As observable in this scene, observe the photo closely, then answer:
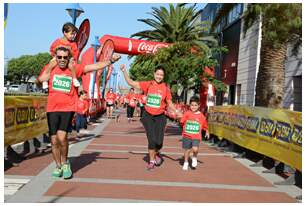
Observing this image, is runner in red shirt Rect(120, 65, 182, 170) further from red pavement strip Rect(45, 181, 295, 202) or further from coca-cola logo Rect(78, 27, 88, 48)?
coca-cola logo Rect(78, 27, 88, 48)

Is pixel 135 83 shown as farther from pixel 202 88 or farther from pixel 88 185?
pixel 202 88

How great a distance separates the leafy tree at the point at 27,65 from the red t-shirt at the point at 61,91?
347 feet

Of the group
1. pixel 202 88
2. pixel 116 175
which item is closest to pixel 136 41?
pixel 202 88

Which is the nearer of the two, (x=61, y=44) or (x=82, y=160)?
(x=61, y=44)

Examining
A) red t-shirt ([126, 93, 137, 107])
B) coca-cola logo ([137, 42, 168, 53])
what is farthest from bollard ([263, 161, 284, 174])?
coca-cola logo ([137, 42, 168, 53])

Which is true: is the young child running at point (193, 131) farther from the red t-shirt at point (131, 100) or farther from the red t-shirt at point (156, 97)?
the red t-shirt at point (131, 100)

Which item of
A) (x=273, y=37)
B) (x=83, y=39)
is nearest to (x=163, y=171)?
(x=273, y=37)

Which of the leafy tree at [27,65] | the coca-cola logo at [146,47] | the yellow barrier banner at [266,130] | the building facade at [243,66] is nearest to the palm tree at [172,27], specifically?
the building facade at [243,66]

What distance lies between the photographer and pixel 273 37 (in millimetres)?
10281

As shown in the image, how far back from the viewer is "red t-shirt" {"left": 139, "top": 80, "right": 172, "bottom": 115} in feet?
26.6

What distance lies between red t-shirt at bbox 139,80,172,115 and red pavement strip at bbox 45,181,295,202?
211 centimetres

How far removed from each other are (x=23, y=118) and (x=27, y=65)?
10660cm

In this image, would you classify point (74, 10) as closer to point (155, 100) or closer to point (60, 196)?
point (155, 100)

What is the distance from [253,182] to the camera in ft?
23.7
